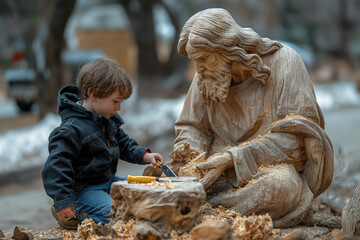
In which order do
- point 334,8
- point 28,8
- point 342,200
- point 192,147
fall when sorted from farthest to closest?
point 334,8 < point 28,8 < point 342,200 < point 192,147

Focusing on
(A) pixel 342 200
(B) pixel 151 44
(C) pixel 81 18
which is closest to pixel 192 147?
(A) pixel 342 200

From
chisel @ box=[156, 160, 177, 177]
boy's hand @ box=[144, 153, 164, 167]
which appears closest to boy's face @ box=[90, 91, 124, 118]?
boy's hand @ box=[144, 153, 164, 167]

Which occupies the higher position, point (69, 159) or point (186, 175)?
point (69, 159)

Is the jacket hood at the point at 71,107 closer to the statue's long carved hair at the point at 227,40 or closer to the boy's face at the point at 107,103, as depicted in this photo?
the boy's face at the point at 107,103

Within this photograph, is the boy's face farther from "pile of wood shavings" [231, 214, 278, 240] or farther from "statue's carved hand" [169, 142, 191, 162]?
"pile of wood shavings" [231, 214, 278, 240]

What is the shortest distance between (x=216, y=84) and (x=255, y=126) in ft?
1.50

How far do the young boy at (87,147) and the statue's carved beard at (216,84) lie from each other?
1.96 feet

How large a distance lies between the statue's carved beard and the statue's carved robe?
0.23 metres

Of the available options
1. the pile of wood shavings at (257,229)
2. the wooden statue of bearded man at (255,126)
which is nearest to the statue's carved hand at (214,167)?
the wooden statue of bearded man at (255,126)

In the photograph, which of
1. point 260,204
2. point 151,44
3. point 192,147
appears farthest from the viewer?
point 151,44

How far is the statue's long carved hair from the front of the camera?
3734mm

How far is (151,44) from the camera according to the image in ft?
46.8

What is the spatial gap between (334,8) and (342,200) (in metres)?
20.6

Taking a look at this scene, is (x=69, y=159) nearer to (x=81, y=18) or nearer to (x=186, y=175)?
(x=186, y=175)
